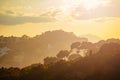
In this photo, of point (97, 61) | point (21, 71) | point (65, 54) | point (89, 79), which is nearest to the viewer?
point (89, 79)

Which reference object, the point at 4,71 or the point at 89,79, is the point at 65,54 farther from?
the point at 89,79

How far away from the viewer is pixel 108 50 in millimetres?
134375

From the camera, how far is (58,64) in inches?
4968

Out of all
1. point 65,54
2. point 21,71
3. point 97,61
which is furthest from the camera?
point 65,54

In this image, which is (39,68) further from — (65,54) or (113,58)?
(65,54)

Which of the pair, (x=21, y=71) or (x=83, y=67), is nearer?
(x=83, y=67)

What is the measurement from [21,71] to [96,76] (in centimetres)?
3816

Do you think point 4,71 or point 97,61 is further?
point 4,71

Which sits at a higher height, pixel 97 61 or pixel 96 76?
pixel 97 61

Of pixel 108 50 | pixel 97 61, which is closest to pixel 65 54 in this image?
pixel 108 50

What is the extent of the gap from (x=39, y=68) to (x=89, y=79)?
1050 inches

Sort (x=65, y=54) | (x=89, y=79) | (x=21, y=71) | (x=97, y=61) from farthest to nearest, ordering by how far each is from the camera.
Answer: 1. (x=65, y=54)
2. (x=21, y=71)
3. (x=97, y=61)
4. (x=89, y=79)

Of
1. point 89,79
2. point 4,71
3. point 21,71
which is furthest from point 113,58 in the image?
point 4,71

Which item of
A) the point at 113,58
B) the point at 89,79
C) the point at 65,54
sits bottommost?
the point at 89,79
